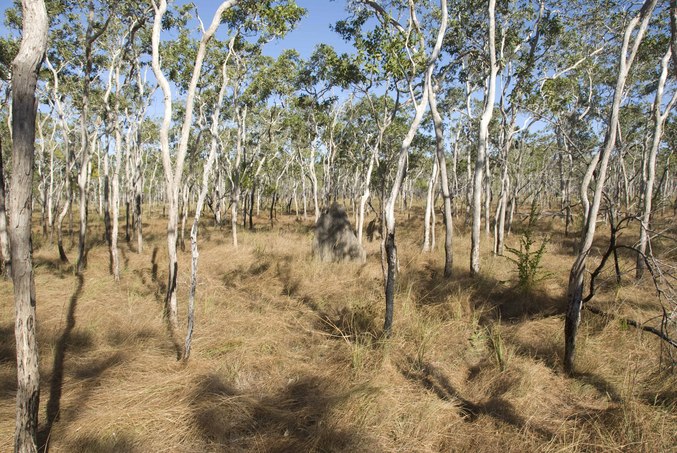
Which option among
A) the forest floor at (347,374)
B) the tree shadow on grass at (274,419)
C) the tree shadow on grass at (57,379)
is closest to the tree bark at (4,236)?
A: the forest floor at (347,374)

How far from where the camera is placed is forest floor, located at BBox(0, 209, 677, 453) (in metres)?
3.00

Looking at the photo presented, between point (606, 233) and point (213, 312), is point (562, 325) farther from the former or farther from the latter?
point (606, 233)

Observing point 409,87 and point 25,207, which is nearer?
point 25,207

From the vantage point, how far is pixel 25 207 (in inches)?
96.5

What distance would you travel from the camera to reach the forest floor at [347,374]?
9.86 ft

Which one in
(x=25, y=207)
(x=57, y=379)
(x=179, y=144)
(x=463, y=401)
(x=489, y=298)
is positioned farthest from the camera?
(x=489, y=298)

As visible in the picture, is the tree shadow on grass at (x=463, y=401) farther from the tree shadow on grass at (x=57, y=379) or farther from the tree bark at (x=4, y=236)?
the tree bark at (x=4, y=236)

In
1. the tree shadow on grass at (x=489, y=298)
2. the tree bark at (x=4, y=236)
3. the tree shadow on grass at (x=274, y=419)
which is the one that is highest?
the tree bark at (x=4, y=236)

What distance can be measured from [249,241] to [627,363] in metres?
12.2

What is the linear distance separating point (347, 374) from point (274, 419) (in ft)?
3.44

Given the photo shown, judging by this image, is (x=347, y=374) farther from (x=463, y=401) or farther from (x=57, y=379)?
(x=57, y=379)

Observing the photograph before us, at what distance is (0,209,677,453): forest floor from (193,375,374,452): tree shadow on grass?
0.01m

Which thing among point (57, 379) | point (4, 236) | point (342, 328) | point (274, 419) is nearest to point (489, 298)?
point (342, 328)

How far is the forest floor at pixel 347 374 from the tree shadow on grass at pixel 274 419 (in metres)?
0.01
